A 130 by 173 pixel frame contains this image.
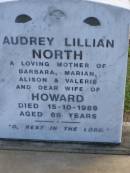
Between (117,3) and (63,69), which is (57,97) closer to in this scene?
(63,69)

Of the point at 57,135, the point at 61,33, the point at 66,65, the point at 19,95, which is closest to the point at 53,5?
the point at 61,33

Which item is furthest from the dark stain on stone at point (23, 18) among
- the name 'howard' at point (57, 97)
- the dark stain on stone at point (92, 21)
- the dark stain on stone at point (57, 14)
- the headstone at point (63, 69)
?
the name 'howard' at point (57, 97)

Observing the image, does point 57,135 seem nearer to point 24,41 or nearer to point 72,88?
point 72,88

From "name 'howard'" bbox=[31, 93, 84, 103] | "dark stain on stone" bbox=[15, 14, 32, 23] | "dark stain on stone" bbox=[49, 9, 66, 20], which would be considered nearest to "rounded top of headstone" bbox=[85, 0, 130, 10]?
"dark stain on stone" bbox=[49, 9, 66, 20]

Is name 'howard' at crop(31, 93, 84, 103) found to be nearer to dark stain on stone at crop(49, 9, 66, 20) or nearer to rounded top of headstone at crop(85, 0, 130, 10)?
dark stain on stone at crop(49, 9, 66, 20)

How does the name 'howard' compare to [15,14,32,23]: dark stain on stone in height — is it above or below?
below

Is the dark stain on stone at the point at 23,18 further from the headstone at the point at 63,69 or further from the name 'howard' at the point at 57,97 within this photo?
the name 'howard' at the point at 57,97

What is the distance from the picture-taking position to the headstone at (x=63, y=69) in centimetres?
360

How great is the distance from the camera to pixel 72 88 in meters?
3.84

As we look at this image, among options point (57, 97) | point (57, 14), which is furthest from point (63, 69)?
point (57, 14)

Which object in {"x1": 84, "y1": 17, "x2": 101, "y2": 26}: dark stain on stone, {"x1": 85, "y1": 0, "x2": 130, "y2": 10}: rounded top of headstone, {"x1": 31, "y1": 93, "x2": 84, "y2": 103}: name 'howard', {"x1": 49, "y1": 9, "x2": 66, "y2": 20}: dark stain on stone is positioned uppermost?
{"x1": 85, "y1": 0, "x2": 130, "y2": 10}: rounded top of headstone

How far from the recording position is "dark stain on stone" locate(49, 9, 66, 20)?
3588 millimetres

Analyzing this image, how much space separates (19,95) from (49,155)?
21.2 inches

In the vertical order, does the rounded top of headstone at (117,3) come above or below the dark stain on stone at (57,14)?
above
